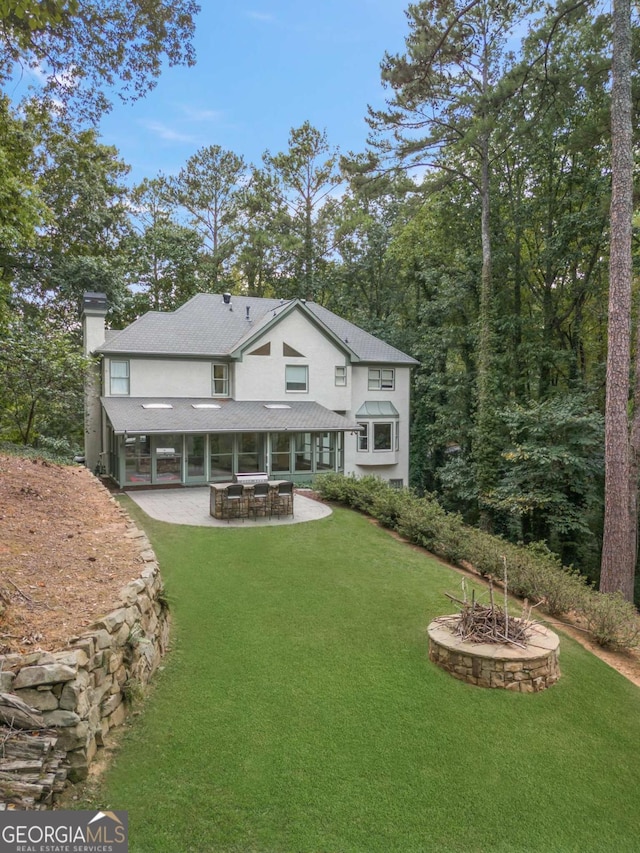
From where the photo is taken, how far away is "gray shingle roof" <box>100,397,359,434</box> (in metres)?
17.1

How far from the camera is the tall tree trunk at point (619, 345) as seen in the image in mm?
10125

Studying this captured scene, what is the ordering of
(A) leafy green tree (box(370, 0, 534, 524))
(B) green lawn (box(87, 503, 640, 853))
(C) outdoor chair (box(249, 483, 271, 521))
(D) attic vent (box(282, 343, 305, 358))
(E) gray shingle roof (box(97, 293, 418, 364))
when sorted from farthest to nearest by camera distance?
1. (D) attic vent (box(282, 343, 305, 358))
2. (E) gray shingle roof (box(97, 293, 418, 364))
3. (A) leafy green tree (box(370, 0, 534, 524))
4. (C) outdoor chair (box(249, 483, 271, 521))
5. (B) green lawn (box(87, 503, 640, 853))

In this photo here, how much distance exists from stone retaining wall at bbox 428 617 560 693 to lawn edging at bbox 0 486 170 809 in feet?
11.3

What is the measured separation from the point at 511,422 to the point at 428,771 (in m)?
13.7

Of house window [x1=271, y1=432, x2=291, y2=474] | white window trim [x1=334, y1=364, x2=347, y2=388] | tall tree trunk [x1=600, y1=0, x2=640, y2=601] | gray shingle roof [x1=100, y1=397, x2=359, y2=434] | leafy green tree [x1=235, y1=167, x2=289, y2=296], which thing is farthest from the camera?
leafy green tree [x1=235, y1=167, x2=289, y2=296]

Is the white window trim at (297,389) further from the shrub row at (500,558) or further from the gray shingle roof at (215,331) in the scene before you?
the shrub row at (500,558)

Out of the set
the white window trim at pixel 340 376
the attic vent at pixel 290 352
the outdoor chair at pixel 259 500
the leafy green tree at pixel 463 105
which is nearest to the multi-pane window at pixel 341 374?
the white window trim at pixel 340 376

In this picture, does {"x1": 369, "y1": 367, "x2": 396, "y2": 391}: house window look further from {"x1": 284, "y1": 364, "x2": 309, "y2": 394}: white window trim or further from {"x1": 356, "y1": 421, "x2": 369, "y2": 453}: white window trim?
{"x1": 284, "y1": 364, "x2": 309, "y2": 394}: white window trim

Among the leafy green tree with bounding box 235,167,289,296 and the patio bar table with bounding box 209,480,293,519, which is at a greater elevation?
the leafy green tree with bounding box 235,167,289,296

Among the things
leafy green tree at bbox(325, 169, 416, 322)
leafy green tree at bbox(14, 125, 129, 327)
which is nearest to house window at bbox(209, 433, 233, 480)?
leafy green tree at bbox(14, 125, 129, 327)

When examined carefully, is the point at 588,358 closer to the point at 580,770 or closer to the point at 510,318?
the point at 510,318

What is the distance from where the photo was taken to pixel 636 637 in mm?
7355

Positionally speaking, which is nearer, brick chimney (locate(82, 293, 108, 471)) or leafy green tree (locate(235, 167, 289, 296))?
brick chimney (locate(82, 293, 108, 471))

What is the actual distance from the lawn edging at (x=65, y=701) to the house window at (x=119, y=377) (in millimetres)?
15736
